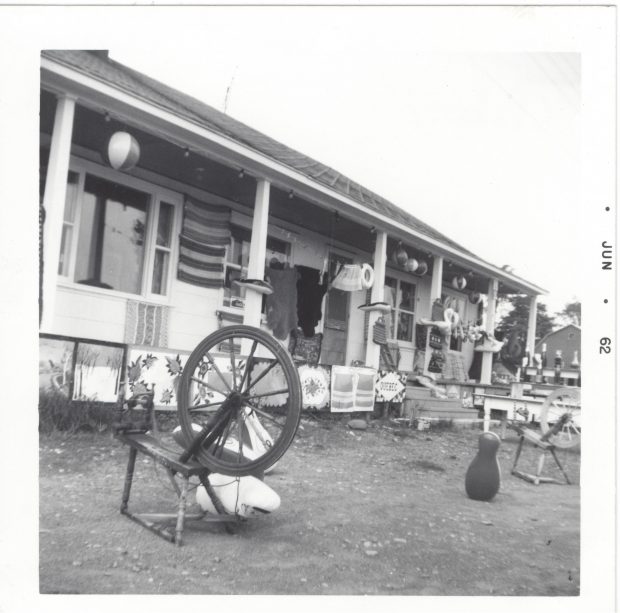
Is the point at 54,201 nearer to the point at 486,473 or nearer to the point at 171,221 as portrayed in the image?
the point at 171,221

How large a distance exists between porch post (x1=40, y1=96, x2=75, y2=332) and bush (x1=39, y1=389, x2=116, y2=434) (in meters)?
0.61

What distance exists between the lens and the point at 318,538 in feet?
10.0

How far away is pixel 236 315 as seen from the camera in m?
7.41

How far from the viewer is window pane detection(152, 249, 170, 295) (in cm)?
660

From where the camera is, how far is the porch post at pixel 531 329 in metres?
10.3

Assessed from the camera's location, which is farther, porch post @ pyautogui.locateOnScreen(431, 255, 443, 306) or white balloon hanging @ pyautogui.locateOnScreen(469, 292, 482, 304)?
white balloon hanging @ pyautogui.locateOnScreen(469, 292, 482, 304)

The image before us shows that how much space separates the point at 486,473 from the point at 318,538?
1.59m

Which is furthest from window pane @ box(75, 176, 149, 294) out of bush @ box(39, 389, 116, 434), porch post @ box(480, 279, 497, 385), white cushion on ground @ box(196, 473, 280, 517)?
porch post @ box(480, 279, 497, 385)

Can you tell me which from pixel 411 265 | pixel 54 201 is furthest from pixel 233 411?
pixel 411 265

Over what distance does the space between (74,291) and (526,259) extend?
436 cm

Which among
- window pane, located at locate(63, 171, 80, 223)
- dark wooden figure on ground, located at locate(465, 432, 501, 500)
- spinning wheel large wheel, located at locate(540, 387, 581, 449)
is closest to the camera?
dark wooden figure on ground, located at locate(465, 432, 501, 500)

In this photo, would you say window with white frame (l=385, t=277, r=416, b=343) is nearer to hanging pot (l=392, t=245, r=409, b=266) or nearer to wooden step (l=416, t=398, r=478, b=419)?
hanging pot (l=392, t=245, r=409, b=266)
